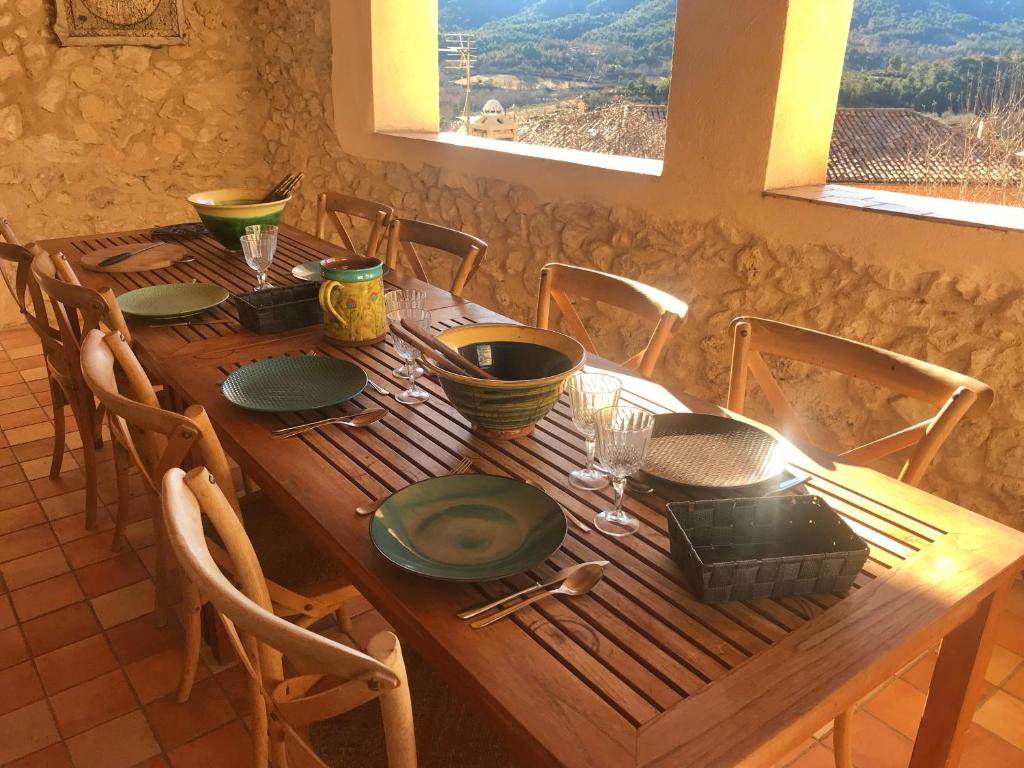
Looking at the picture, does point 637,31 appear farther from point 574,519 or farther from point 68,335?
point 574,519

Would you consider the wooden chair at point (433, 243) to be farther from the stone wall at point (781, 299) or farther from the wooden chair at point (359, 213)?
the stone wall at point (781, 299)

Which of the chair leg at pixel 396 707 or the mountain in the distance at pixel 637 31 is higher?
the mountain in the distance at pixel 637 31

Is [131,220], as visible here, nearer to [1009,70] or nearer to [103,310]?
[103,310]

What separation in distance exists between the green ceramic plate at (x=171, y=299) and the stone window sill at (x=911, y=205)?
1426 millimetres

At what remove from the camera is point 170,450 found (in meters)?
1.03

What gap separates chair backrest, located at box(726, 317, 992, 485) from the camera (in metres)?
1.17

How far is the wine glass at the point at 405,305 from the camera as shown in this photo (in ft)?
4.55

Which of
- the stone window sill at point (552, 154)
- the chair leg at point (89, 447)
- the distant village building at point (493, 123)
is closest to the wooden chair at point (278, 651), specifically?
the chair leg at point (89, 447)

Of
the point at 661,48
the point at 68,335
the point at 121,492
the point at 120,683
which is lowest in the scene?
the point at 120,683

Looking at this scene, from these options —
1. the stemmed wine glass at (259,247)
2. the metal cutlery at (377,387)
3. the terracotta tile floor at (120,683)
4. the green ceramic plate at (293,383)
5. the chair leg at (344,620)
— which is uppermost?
the stemmed wine glass at (259,247)

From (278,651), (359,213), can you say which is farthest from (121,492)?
(278,651)

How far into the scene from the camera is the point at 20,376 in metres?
3.05

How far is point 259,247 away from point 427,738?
3.98 feet

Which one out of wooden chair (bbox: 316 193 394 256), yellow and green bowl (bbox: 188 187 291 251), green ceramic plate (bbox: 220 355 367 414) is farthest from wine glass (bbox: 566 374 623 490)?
wooden chair (bbox: 316 193 394 256)
